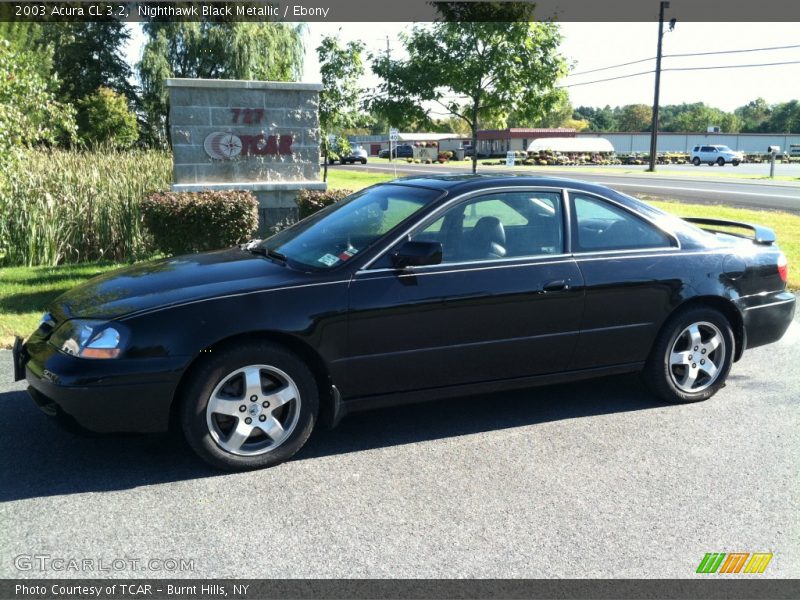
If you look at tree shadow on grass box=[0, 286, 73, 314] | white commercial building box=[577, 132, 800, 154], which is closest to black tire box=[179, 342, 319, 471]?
tree shadow on grass box=[0, 286, 73, 314]

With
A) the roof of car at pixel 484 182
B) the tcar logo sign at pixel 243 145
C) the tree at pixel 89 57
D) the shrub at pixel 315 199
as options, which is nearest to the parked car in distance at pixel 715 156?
the tree at pixel 89 57

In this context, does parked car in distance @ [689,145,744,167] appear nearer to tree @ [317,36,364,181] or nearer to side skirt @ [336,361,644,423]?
tree @ [317,36,364,181]

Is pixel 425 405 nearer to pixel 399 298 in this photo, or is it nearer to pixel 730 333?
pixel 399 298

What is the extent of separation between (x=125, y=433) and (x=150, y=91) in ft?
111

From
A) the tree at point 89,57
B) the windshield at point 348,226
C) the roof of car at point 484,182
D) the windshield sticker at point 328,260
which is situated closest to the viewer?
the windshield sticker at point 328,260

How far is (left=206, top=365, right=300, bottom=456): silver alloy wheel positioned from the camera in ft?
13.4

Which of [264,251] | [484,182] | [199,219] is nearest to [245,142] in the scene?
[199,219]

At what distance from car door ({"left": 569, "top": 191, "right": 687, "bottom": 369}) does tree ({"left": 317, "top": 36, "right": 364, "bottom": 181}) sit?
58.8ft

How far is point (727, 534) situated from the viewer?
11.4 feet

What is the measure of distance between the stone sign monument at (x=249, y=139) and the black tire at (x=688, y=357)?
6.96 m

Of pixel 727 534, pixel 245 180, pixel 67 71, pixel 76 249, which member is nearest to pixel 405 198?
pixel 727 534

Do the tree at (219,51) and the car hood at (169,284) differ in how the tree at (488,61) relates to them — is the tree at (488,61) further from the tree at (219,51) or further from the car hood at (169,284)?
the tree at (219,51)

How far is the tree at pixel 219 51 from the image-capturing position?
31375mm

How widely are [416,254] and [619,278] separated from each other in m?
1.50
